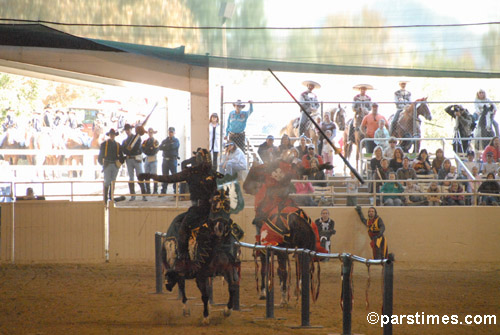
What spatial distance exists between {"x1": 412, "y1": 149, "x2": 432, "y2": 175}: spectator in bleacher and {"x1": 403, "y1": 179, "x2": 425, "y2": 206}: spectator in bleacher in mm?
561

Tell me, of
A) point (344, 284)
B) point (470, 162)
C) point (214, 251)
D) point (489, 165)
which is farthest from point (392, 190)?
point (344, 284)

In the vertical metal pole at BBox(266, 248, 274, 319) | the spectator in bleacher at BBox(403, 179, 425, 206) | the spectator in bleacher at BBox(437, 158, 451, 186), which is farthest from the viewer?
the spectator in bleacher at BBox(437, 158, 451, 186)

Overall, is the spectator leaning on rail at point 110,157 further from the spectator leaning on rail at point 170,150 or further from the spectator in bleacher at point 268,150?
the spectator in bleacher at point 268,150

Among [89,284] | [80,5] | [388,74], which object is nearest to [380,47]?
[388,74]

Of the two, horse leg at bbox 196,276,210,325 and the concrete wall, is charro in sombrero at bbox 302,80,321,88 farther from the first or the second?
horse leg at bbox 196,276,210,325

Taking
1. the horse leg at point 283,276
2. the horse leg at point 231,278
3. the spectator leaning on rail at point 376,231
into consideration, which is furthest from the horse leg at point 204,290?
the spectator leaning on rail at point 376,231

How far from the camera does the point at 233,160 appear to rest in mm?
15320

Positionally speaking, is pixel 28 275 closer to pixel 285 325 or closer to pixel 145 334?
pixel 145 334

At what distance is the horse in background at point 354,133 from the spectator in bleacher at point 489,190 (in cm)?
309

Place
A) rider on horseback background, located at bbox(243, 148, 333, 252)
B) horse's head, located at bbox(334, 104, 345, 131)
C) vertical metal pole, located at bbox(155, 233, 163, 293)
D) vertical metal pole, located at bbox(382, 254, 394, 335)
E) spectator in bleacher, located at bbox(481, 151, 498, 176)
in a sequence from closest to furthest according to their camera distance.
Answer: vertical metal pole, located at bbox(382, 254, 394, 335), rider on horseback background, located at bbox(243, 148, 333, 252), vertical metal pole, located at bbox(155, 233, 163, 293), spectator in bleacher, located at bbox(481, 151, 498, 176), horse's head, located at bbox(334, 104, 345, 131)

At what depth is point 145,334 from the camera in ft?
25.7

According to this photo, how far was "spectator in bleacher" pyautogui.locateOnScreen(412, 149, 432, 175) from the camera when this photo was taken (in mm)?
15664

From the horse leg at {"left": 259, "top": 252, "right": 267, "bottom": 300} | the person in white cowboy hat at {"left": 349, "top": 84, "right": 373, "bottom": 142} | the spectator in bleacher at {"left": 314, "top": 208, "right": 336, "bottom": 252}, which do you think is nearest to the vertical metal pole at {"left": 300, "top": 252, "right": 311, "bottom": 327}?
the horse leg at {"left": 259, "top": 252, "right": 267, "bottom": 300}

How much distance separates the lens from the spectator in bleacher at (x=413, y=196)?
15.1 meters
